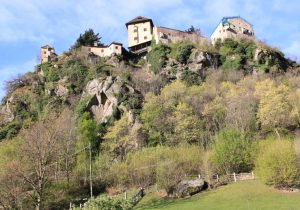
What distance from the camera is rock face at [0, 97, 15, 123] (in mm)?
67625

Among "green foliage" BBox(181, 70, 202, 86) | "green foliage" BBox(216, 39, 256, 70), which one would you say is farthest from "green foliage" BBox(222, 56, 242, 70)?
"green foliage" BBox(181, 70, 202, 86)

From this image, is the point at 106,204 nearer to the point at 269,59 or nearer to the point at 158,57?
the point at 158,57

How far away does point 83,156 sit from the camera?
50.6 metres

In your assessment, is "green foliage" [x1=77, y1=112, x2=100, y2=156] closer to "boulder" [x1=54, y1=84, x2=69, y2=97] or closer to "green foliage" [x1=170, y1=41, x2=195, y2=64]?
"boulder" [x1=54, y1=84, x2=69, y2=97]

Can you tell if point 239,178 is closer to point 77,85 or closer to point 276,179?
point 276,179

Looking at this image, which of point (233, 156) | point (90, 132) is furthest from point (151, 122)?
point (233, 156)

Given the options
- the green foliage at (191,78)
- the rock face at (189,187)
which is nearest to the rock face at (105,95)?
the green foliage at (191,78)

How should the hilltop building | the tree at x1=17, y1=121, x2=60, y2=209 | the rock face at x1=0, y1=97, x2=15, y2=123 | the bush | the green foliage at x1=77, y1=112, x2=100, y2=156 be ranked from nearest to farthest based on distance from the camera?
the tree at x1=17, y1=121, x2=60, y2=209 → the bush → the green foliage at x1=77, y1=112, x2=100, y2=156 → the rock face at x1=0, y1=97, x2=15, y2=123 → the hilltop building

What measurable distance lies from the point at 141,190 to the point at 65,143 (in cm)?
1243

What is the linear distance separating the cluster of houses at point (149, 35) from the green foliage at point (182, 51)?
15.9 feet

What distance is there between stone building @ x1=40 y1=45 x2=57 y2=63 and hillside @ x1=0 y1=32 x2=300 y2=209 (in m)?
4.23

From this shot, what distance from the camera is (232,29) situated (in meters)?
88.8

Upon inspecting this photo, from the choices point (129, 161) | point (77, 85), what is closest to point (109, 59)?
point (77, 85)

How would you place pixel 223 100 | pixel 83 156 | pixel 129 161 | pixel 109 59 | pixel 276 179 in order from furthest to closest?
pixel 109 59
pixel 223 100
pixel 83 156
pixel 129 161
pixel 276 179
